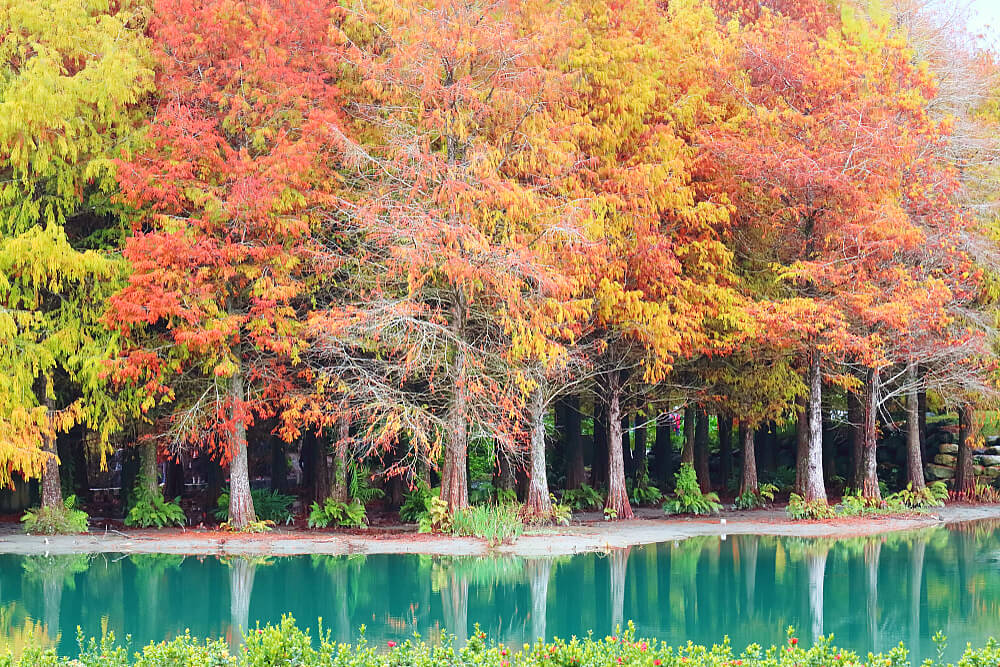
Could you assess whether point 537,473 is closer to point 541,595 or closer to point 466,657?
point 541,595

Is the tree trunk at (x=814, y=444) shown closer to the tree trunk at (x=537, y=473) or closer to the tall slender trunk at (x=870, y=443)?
the tall slender trunk at (x=870, y=443)

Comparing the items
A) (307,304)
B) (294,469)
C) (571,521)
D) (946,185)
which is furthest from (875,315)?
(294,469)

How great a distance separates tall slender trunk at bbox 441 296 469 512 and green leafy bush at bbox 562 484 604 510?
705 cm

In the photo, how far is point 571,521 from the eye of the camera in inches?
1129

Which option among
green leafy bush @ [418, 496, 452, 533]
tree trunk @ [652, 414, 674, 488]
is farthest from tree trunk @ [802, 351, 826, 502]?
green leafy bush @ [418, 496, 452, 533]

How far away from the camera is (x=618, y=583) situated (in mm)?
18812

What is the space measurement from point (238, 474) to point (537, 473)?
6737mm

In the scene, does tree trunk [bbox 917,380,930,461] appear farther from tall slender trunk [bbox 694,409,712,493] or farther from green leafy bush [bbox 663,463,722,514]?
green leafy bush [bbox 663,463,722,514]

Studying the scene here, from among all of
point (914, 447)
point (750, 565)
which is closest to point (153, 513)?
point (750, 565)

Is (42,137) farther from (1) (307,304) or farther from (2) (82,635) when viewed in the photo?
(2) (82,635)

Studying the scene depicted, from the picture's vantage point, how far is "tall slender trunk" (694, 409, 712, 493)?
35.2 metres

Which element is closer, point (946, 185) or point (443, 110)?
point (443, 110)

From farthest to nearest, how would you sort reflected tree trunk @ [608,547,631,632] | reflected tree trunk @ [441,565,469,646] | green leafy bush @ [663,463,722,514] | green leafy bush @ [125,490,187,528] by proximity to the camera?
1. green leafy bush @ [663,463,722,514]
2. green leafy bush @ [125,490,187,528]
3. reflected tree trunk @ [608,547,631,632]
4. reflected tree trunk @ [441,565,469,646]

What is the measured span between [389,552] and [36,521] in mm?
8131
